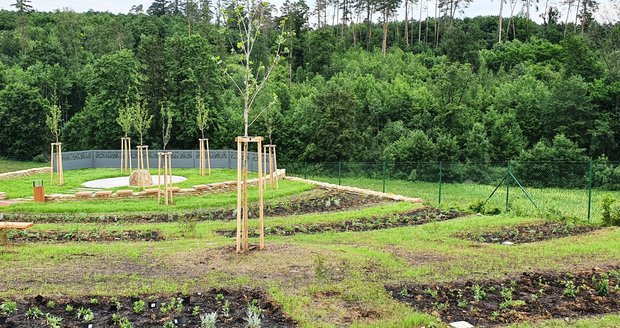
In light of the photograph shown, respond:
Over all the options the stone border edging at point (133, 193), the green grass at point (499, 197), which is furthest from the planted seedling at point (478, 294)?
the stone border edging at point (133, 193)

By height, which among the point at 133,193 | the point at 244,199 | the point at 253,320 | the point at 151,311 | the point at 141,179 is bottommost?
the point at 133,193

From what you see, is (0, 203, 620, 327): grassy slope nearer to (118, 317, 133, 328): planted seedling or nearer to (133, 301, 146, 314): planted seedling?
(133, 301, 146, 314): planted seedling

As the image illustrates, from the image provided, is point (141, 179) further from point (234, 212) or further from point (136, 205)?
point (234, 212)

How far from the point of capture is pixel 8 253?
971cm

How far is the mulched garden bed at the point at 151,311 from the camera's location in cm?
586

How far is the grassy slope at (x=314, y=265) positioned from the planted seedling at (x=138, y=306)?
696 mm

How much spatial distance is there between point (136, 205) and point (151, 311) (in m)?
11.1

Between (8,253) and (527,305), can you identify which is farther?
(8,253)

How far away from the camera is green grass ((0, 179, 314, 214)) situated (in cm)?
Answer: 1586

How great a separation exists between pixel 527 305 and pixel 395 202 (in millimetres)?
10864

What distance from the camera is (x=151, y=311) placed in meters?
6.26

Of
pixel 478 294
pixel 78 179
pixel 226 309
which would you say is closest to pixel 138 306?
pixel 226 309

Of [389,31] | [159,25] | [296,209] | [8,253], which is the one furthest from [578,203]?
[159,25]

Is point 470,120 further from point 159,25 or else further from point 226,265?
point 159,25
